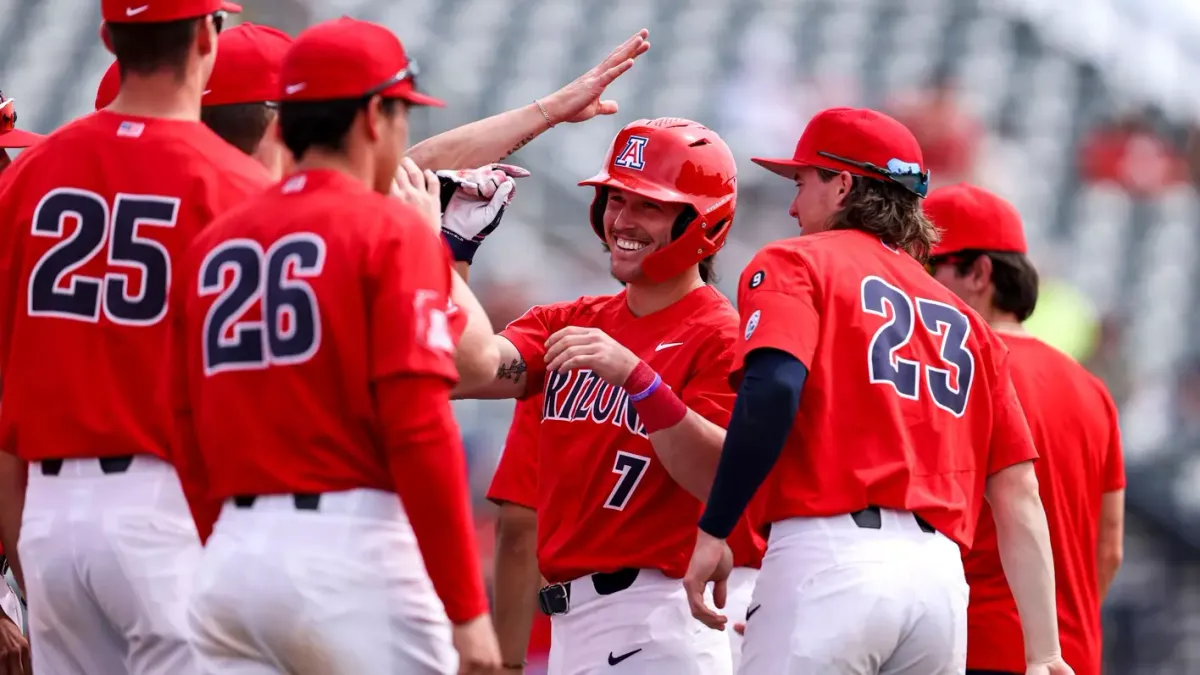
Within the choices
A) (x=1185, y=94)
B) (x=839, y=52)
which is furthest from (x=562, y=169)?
(x=1185, y=94)

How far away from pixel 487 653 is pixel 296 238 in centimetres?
89

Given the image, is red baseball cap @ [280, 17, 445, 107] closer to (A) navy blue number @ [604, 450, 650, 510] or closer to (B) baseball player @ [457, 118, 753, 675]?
(B) baseball player @ [457, 118, 753, 675]

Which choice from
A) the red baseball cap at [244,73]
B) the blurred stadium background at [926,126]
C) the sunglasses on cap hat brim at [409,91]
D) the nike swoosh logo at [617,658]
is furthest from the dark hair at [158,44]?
the blurred stadium background at [926,126]

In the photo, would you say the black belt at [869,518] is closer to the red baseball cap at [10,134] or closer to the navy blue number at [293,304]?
the navy blue number at [293,304]

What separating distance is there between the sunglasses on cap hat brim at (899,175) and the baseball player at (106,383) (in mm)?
1568

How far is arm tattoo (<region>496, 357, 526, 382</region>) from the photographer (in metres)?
4.88

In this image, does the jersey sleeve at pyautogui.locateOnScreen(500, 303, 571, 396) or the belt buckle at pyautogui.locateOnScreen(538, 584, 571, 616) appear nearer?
the belt buckle at pyautogui.locateOnScreen(538, 584, 571, 616)

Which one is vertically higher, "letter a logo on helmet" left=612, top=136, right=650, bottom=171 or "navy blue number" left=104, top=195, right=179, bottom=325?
"letter a logo on helmet" left=612, top=136, right=650, bottom=171

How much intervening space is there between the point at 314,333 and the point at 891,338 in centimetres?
159

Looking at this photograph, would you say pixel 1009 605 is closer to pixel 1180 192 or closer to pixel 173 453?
pixel 173 453

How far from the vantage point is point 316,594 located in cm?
341

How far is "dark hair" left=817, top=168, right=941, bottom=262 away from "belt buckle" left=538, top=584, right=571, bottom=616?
122 centimetres

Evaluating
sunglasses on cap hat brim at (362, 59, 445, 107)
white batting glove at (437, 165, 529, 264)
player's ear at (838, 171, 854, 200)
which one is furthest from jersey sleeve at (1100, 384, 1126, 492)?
sunglasses on cap hat brim at (362, 59, 445, 107)

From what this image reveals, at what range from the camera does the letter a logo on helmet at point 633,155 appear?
16.4 ft
